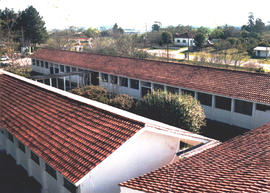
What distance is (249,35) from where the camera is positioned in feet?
247

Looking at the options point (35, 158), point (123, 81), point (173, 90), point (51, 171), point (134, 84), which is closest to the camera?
point (51, 171)

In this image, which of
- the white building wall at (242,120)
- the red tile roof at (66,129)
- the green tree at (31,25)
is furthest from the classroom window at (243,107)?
the green tree at (31,25)

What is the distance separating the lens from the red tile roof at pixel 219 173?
6.84 metres

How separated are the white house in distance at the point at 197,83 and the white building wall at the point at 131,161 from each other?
32.4 ft

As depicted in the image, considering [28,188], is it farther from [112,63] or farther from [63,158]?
[112,63]

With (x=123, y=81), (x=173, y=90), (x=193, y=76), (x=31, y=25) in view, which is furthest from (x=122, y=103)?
(x=31, y=25)

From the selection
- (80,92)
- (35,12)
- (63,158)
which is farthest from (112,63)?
(35,12)

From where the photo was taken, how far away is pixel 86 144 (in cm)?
1034

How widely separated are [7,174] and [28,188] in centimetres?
190

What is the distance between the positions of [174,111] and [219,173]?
883cm

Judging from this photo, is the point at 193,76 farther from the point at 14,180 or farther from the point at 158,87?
the point at 14,180

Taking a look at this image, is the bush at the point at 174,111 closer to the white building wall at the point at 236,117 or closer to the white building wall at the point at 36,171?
the white building wall at the point at 236,117

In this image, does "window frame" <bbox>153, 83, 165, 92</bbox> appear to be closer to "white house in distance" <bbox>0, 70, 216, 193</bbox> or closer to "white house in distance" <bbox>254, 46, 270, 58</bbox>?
"white house in distance" <bbox>0, 70, 216, 193</bbox>

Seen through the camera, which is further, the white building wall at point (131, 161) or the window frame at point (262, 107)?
the window frame at point (262, 107)
